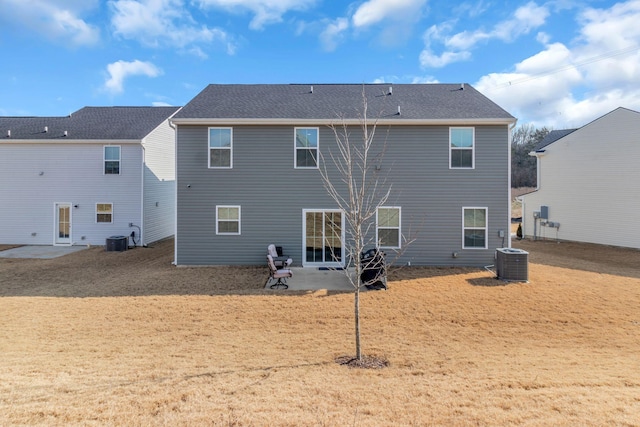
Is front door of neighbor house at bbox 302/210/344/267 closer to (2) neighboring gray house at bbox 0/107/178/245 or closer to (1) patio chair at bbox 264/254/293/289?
(1) patio chair at bbox 264/254/293/289

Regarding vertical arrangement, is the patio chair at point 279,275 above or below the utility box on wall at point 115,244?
below

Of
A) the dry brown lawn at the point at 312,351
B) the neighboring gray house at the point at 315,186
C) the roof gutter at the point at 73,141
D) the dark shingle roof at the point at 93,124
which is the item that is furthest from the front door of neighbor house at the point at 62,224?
the neighboring gray house at the point at 315,186

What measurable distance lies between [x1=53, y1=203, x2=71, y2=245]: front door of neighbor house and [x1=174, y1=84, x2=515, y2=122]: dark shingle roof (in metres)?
10.2

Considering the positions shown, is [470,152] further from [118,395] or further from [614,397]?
[118,395]

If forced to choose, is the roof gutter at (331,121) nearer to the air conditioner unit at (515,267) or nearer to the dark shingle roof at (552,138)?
the air conditioner unit at (515,267)

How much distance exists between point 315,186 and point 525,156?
4919 cm

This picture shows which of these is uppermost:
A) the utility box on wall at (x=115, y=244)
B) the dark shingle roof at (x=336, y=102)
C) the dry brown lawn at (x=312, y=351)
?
the dark shingle roof at (x=336, y=102)

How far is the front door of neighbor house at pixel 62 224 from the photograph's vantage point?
17656mm

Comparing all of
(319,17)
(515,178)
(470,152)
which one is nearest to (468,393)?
(470,152)

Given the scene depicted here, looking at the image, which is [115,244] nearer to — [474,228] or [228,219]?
[228,219]

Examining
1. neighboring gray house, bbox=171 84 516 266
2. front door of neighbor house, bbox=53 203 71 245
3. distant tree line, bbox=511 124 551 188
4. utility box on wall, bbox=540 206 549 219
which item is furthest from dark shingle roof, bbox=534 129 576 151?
front door of neighbor house, bbox=53 203 71 245

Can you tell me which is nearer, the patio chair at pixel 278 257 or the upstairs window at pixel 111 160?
the patio chair at pixel 278 257

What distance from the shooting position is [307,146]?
1248 centimetres

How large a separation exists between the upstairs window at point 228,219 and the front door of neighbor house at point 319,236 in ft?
8.44
